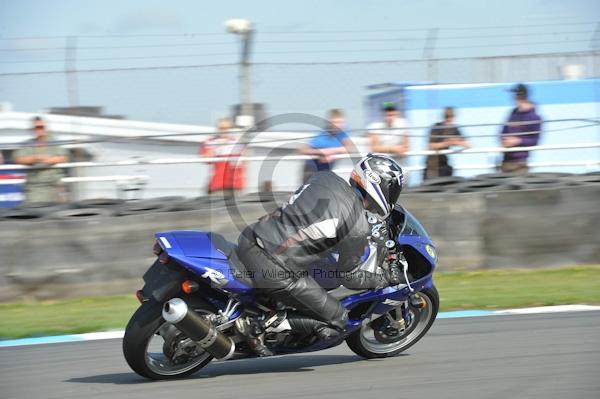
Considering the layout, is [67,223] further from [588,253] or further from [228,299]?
[588,253]

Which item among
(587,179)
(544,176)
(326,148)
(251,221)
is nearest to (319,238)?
(251,221)

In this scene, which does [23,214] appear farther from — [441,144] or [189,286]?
[441,144]

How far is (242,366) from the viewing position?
6.07 metres

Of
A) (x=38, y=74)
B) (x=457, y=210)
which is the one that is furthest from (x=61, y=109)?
(x=457, y=210)

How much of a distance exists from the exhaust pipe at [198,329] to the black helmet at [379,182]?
1320 mm

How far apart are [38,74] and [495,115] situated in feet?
24.2

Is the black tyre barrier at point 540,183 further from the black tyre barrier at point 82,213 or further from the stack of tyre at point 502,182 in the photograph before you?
the black tyre barrier at point 82,213

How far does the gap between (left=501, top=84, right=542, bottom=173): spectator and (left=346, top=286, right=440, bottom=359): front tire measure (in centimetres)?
482

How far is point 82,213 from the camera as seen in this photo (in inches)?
357

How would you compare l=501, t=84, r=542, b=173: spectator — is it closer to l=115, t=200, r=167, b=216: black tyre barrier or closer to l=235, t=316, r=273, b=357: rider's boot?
l=115, t=200, r=167, b=216: black tyre barrier

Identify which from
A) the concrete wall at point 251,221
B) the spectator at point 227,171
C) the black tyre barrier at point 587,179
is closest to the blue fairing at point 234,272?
the concrete wall at point 251,221

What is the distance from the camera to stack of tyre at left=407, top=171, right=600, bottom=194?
9.81m

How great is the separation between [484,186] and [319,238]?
4.96m

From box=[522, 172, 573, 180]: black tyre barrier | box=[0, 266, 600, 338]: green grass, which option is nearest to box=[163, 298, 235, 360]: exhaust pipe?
box=[0, 266, 600, 338]: green grass
